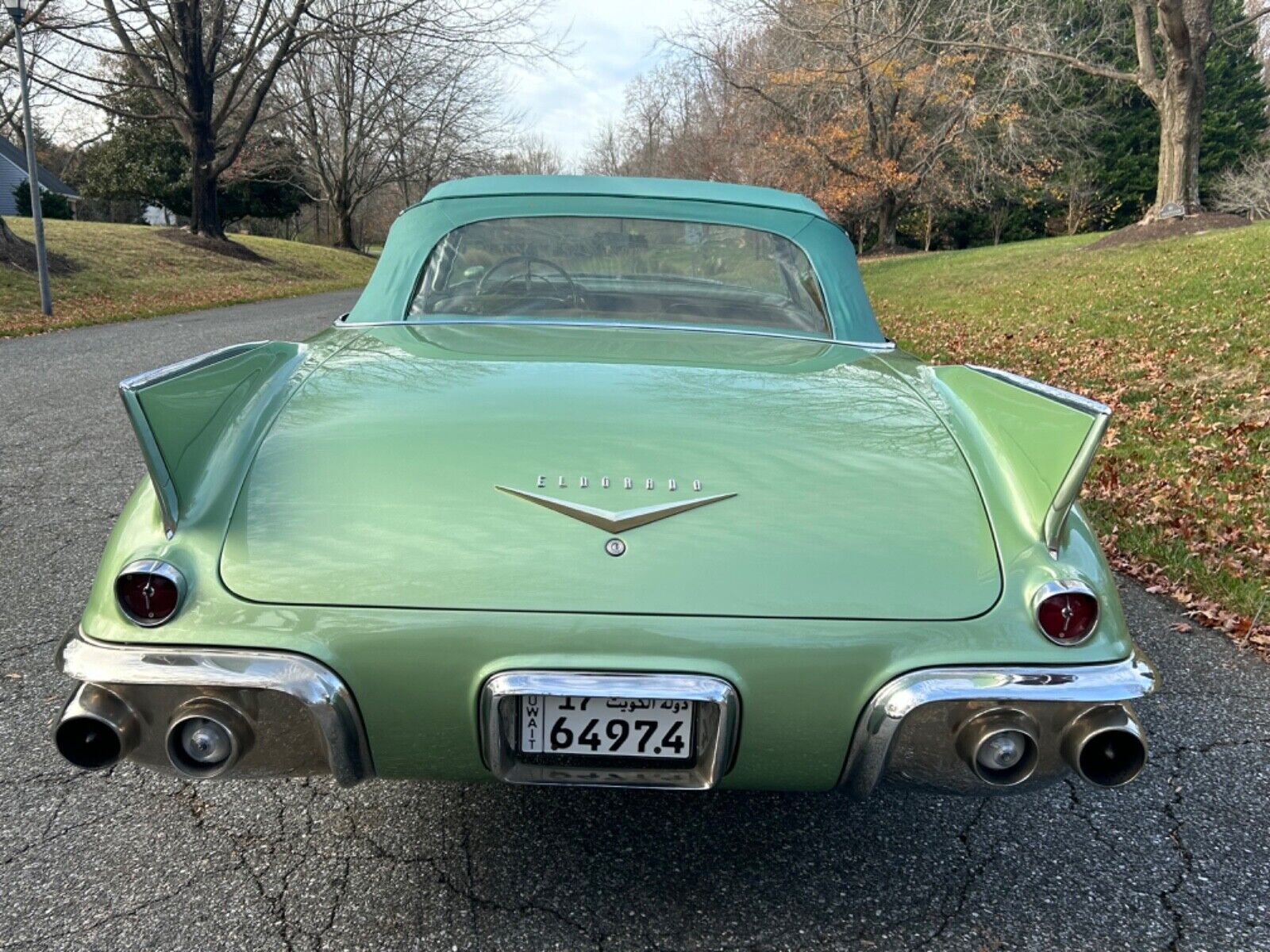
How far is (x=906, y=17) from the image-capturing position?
14844 mm

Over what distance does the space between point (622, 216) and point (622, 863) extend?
1.97 m

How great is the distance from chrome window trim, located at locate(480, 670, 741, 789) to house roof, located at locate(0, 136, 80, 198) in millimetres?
53276

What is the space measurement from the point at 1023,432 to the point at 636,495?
828mm

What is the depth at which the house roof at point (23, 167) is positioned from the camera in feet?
152

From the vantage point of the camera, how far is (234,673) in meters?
1.63

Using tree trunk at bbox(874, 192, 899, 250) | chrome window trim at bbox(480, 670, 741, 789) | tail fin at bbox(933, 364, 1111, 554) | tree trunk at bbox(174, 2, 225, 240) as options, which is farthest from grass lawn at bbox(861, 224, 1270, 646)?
tree trunk at bbox(174, 2, 225, 240)

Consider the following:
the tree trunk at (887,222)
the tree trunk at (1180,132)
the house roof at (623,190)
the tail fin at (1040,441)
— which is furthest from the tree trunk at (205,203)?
the tail fin at (1040,441)

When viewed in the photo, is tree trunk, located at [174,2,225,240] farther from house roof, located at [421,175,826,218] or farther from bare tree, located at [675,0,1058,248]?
house roof, located at [421,175,826,218]

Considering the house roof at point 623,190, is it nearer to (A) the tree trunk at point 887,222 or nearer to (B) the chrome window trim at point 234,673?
(B) the chrome window trim at point 234,673

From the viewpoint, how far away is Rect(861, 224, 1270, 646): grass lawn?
423cm

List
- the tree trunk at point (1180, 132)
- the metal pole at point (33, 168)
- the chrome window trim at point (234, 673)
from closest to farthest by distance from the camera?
the chrome window trim at point (234, 673) < the metal pole at point (33, 168) < the tree trunk at point (1180, 132)

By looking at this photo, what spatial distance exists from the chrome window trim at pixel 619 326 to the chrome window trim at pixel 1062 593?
3.93 feet

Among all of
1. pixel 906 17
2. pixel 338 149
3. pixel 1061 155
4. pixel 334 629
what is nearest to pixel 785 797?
pixel 334 629

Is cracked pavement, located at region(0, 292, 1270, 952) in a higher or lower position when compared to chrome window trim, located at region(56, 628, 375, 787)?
lower
